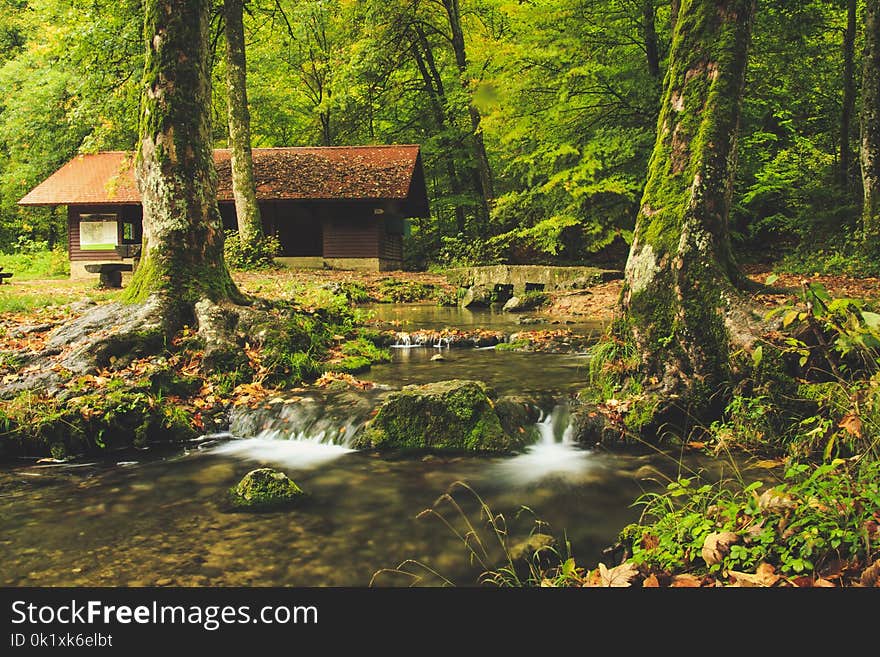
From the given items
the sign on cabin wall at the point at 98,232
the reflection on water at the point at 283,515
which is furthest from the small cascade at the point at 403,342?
the sign on cabin wall at the point at 98,232

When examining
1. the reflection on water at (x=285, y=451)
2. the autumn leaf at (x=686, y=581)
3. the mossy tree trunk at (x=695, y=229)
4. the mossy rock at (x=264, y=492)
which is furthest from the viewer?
the mossy tree trunk at (x=695, y=229)

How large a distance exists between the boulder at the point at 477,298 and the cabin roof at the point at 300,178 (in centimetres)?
904

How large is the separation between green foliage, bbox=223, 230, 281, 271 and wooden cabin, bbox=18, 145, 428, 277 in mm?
5477

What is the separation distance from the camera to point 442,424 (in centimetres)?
525

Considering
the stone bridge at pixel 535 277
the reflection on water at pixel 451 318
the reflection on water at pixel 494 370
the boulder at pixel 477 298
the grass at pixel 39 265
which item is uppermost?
the grass at pixel 39 265

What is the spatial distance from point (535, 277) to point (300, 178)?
552 inches

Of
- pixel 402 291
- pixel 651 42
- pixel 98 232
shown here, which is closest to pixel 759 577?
pixel 402 291

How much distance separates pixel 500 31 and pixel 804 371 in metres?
26.2

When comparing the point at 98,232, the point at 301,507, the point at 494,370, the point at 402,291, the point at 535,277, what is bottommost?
the point at 301,507

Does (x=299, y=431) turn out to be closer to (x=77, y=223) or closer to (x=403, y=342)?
(x=403, y=342)

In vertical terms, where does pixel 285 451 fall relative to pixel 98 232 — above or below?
below

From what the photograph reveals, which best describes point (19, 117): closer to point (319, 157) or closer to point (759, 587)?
point (319, 157)

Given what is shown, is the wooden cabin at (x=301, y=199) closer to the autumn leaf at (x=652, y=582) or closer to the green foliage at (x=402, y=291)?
the green foliage at (x=402, y=291)

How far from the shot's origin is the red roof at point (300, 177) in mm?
25531
